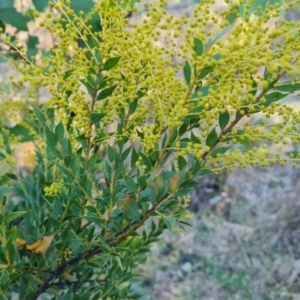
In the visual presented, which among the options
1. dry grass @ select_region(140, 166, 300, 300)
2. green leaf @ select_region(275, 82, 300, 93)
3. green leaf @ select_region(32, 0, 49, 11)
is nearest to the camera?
green leaf @ select_region(275, 82, 300, 93)

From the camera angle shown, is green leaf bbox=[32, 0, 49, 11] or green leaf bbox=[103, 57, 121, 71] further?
green leaf bbox=[32, 0, 49, 11]

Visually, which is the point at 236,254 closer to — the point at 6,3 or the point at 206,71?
the point at 6,3

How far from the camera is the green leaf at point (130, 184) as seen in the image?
712mm

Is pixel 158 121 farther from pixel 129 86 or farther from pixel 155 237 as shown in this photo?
pixel 155 237

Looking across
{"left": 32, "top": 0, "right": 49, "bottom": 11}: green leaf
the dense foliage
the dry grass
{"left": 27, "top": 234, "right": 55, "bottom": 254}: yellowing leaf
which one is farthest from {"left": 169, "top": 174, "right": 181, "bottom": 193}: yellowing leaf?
the dry grass

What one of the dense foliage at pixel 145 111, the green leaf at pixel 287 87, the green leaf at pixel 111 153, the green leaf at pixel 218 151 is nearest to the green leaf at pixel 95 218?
the dense foliage at pixel 145 111

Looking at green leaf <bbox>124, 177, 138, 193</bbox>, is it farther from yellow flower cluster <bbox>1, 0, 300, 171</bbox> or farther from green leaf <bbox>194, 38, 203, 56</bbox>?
green leaf <bbox>194, 38, 203, 56</bbox>

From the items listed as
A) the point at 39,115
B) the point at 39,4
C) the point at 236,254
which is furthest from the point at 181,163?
the point at 236,254

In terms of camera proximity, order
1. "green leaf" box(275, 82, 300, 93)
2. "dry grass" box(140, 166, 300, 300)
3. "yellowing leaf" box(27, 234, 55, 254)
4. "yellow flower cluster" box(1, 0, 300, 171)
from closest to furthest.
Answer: "yellow flower cluster" box(1, 0, 300, 171)
"green leaf" box(275, 82, 300, 93)
"yellowing leaf" box(27, 234, 55, 254)
"dry grass" box(140, 166, 300, 300)

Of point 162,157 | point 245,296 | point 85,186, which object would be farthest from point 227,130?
point 245,296

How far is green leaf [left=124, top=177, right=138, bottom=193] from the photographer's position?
71cm

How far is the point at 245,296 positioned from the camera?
275 centimetres

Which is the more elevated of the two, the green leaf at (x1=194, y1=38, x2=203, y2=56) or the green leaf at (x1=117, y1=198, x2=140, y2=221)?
the green leaf at (x1=194, y1=38, x2=203, y2=56)

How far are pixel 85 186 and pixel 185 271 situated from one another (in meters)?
2.36
